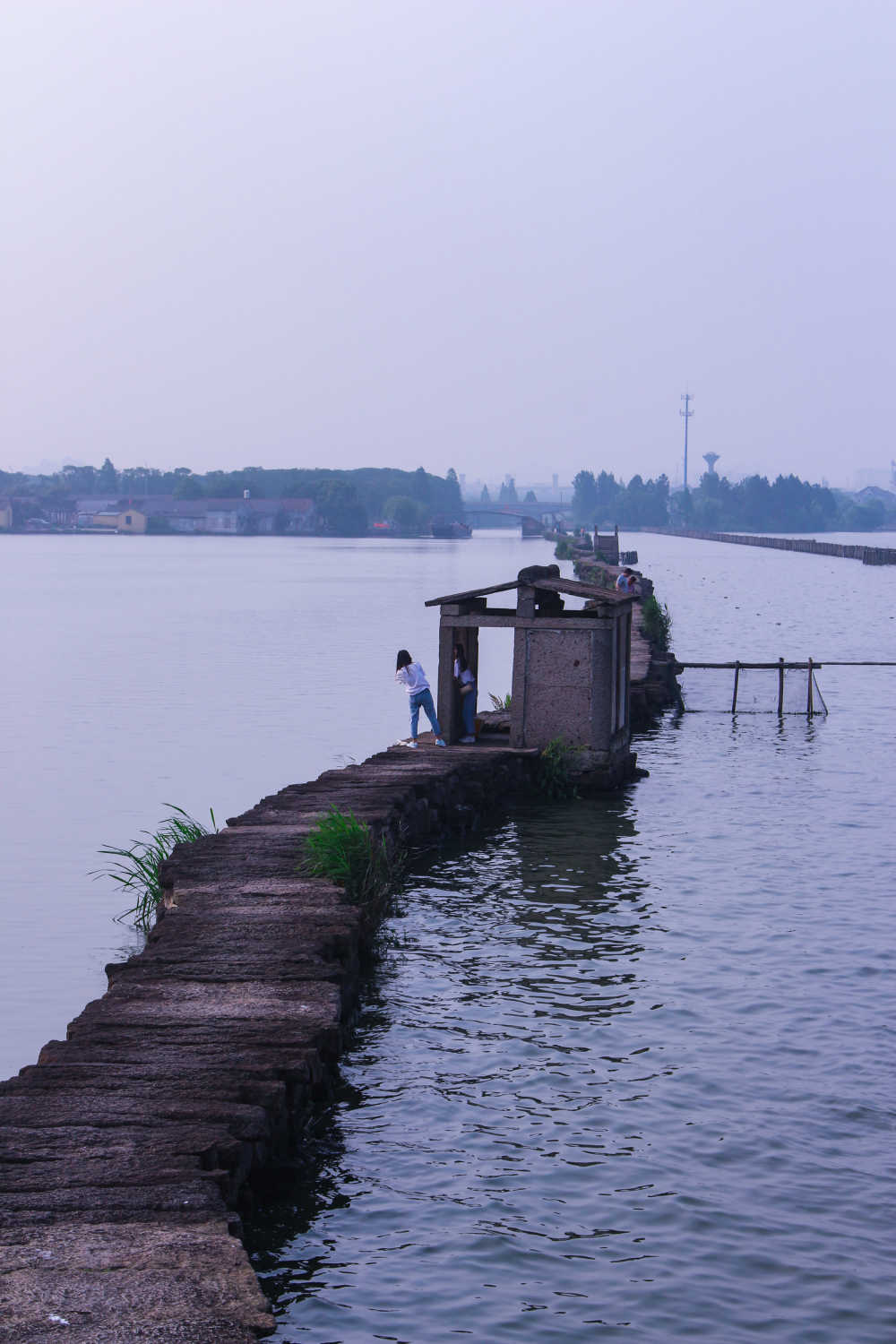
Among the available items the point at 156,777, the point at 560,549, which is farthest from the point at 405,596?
the point at 156,777

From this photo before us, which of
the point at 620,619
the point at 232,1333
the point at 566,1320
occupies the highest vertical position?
the point at 620,619

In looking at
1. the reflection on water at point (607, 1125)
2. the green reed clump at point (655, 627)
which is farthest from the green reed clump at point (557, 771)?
the green reed clump at point (655, 627)

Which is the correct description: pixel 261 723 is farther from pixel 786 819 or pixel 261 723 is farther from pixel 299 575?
pixel 299 575

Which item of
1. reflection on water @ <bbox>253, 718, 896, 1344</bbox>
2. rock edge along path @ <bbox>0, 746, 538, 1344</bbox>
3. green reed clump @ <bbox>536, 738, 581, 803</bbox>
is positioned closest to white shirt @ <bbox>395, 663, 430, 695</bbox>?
green reed clump @ <bbox>536, 738, 581, 803</bbox>

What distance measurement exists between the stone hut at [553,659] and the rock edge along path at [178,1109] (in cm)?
845

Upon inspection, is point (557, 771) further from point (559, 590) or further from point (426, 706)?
point (559, 590)

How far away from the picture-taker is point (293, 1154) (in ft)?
35.3

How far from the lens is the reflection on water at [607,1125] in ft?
30.2

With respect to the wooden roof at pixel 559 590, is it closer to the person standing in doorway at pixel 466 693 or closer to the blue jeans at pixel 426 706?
the person standing in doorway at pixel 466 693

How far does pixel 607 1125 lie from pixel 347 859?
18.5 feet

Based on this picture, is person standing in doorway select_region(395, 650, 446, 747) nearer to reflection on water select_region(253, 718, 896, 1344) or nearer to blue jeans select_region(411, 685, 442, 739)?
blue jeans select_region(411, 685, 442, 739)

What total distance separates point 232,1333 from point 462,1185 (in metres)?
3.50

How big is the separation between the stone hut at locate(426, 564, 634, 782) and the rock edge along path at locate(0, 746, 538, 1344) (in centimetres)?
845

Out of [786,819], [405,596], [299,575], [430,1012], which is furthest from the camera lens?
[299,575]
